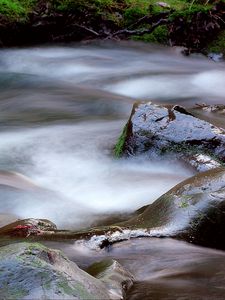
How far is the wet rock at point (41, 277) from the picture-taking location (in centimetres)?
191

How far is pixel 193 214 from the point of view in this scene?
122 inches

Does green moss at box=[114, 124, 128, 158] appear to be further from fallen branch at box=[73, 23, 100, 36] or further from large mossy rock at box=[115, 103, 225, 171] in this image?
fallen branch at box=[73, 23, 100, 36]

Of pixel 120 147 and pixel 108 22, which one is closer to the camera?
pixel 120 147

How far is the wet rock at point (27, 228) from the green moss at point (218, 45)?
7083 mm

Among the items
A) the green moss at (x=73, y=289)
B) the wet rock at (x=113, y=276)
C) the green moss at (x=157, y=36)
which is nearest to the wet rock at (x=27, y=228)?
the wet rock at (x=113, y=276)

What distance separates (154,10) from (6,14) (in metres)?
3.04

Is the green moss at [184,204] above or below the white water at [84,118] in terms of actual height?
above

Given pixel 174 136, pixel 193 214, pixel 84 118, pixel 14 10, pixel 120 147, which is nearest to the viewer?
pixel 193 214

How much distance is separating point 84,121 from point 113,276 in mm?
4343

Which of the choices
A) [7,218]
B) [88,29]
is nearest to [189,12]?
[88,29]

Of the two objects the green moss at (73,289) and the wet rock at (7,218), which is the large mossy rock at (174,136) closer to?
the wet rock at (7,218)

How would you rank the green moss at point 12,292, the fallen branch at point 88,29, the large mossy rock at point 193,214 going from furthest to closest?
the fallen branch at point 88,29, the large mossy rock at point 193,214, the green moss at point 12,292

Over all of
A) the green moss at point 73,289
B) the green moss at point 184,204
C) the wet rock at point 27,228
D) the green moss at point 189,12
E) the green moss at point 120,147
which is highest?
the green moss at point 189,12

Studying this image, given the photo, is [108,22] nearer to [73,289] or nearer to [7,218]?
[7,218]
